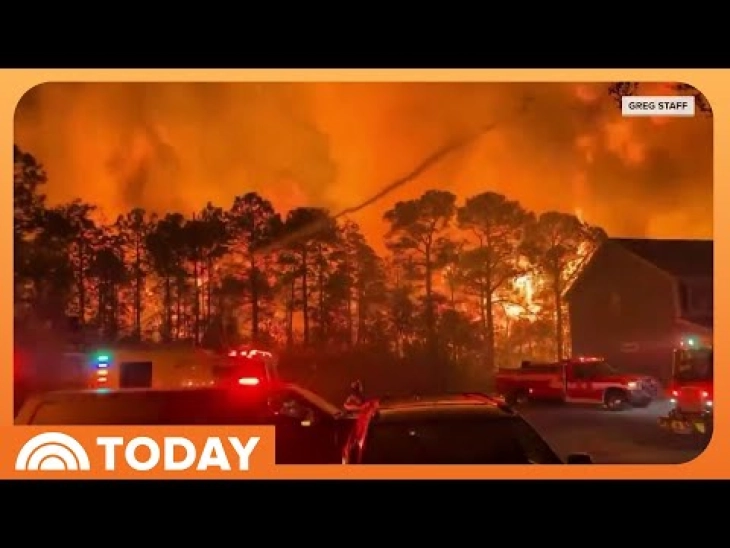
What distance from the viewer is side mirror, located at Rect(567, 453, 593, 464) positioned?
511 centimetres

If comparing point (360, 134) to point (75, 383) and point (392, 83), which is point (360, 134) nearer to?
point (392, 83)

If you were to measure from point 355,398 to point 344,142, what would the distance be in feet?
4.37

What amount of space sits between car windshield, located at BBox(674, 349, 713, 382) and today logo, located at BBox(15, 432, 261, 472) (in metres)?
2.20

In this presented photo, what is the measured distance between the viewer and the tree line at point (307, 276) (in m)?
5.17

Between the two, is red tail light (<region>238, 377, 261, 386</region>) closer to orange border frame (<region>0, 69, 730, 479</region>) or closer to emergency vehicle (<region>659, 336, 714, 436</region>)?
orange border frame (<region>0, 69, 730, 479</region>)

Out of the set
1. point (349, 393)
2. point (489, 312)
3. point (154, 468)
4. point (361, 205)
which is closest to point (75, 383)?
point (154, 468)

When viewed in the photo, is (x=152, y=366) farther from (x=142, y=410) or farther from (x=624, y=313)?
(x=624, y=313)

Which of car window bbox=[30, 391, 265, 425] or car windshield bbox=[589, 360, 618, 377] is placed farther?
car window bbox=[30, 391, 265, 425]

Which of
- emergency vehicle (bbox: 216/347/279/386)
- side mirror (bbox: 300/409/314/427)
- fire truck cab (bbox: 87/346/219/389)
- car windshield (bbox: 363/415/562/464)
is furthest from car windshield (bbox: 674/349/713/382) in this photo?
fire truck cab (bbox: 87/346/219/389)

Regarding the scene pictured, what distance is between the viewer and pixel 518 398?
16.8ft

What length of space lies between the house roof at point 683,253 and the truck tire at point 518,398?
0.93 meters

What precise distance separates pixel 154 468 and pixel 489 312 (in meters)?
1.90

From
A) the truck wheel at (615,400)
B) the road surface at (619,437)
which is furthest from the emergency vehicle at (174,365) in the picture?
the truck wheel at (615,400)

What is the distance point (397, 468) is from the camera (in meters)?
5.11
